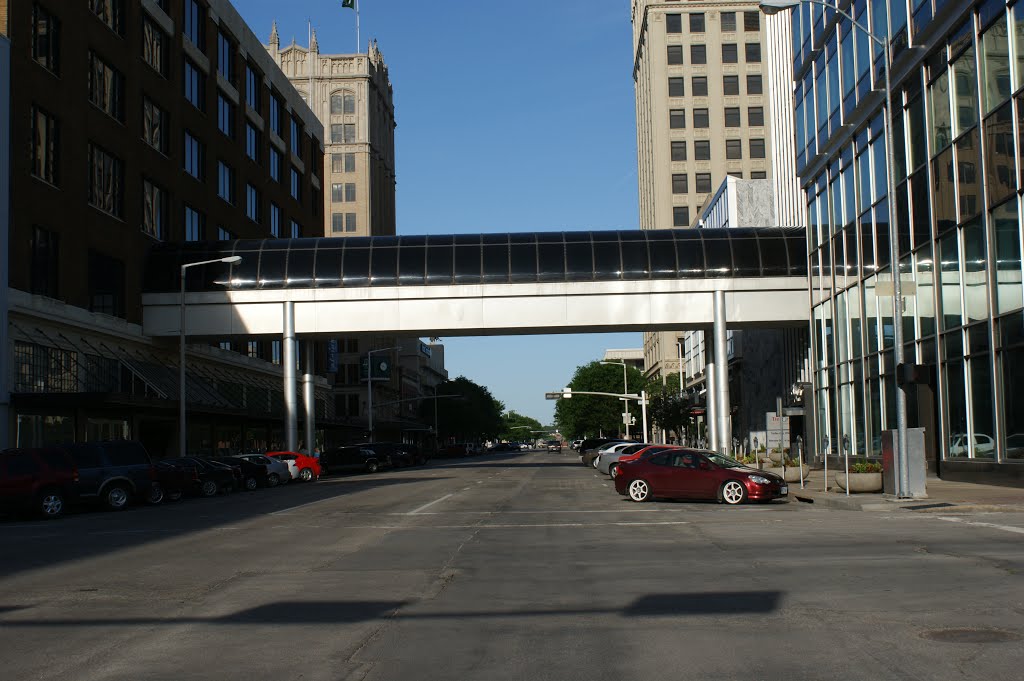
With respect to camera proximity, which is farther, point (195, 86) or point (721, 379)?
point (195, 86)

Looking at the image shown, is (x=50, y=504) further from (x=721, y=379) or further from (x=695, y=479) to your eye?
(x=721, y=379)

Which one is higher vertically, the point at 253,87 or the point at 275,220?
the point at 253,87

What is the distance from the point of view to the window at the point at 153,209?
A: 5053 cm

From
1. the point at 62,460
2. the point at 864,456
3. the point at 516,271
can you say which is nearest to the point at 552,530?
the point at 62,460

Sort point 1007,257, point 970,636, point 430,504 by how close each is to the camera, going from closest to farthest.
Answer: point 970,636 < point 1007,257 < point 430,504

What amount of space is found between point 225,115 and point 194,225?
8.49 meters

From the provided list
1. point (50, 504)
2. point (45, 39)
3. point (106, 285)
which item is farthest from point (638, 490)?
point (106, 285)

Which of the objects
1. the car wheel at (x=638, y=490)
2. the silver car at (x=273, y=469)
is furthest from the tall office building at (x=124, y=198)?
the car wheel at (x=638, y=490)

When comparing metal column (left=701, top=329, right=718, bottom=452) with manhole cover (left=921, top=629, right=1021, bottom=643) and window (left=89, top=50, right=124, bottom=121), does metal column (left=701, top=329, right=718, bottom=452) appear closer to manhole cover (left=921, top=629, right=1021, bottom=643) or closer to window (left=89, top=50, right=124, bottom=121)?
window (left=89, top=50, right=124, bottom=121)

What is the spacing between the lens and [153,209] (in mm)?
51812

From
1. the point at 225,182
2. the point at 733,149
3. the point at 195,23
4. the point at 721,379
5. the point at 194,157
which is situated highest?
the point at 733,149

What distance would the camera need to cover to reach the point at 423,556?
14.9 m

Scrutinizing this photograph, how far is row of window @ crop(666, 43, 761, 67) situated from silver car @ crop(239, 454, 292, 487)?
2870 inches

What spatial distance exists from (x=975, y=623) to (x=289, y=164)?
70617 mm
